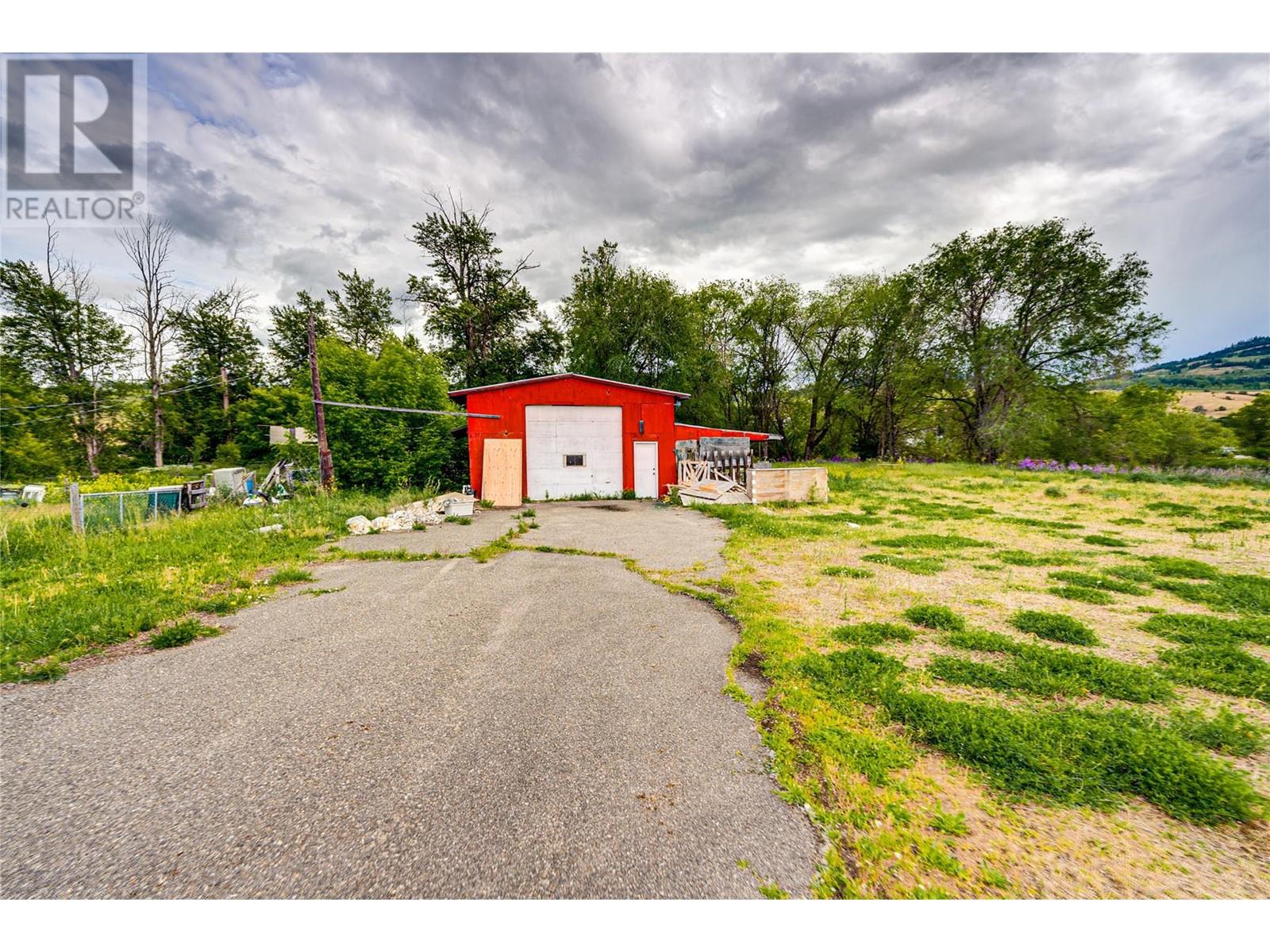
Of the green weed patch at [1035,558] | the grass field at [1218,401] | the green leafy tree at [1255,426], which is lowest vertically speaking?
the green weed patch at [1035,558]

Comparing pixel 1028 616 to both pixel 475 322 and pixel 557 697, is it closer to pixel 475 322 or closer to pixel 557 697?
pixel 557 697

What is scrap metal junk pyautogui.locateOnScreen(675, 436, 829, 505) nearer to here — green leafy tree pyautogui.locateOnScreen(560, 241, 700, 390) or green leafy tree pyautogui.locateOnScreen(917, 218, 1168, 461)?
green leafy tree pyautogui.locateOnScreen(560, 241, 700, 390)

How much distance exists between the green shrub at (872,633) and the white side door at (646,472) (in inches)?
452

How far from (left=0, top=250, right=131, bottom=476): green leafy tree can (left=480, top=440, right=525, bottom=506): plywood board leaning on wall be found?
2542 centimetres

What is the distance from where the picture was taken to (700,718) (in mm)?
3004

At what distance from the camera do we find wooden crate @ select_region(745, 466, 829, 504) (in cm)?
1272

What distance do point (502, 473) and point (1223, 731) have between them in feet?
46.4

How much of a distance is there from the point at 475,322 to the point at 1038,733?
2771 cm

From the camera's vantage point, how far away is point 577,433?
15.1 m

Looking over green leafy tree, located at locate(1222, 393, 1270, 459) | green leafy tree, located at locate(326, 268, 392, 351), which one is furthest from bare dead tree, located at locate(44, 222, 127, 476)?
green leafy tree, located at locate(1222, 393, 1270, 459)

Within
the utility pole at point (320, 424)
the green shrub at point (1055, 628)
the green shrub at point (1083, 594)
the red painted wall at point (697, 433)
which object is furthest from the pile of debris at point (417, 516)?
the green shrub at point (1083, 594)

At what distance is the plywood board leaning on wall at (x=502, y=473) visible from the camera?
13.8 meters

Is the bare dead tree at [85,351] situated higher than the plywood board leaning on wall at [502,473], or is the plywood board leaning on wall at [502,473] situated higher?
the bare dead tree at [85,351]

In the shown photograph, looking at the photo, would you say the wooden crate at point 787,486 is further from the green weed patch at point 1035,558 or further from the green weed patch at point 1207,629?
the green weed patch at point 1207,629
